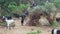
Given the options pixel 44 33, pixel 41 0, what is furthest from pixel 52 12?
Result: pixel 41 0

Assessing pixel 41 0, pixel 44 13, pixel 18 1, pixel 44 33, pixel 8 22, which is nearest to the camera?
pixel 44 33

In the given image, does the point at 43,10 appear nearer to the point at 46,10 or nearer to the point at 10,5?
the point at 46,10

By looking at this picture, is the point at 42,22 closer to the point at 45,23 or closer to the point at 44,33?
the point at 45,23

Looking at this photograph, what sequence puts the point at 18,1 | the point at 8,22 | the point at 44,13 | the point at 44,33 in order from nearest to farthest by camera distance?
1. the point at 44,33
2. the point at 8,22
3. the point at 44,13
4. the point at 18,1

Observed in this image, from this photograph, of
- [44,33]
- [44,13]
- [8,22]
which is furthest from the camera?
[44,13]

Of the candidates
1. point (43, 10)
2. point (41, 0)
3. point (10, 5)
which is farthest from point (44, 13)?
point (41, 0)

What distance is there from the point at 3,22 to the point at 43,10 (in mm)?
2120

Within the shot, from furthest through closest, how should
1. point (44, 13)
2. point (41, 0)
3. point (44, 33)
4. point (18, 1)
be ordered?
point (41, 0) → point (18, 1) → point (44, 13) → point (44, 33)

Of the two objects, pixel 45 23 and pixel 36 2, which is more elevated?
pixel 36 2

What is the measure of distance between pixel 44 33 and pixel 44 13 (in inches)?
78.4

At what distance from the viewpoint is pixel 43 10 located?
853 cm

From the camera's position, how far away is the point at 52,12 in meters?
8.58

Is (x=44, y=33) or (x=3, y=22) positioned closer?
(x=44, y=33)

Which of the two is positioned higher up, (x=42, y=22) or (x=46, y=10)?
(x=46, y=10)
